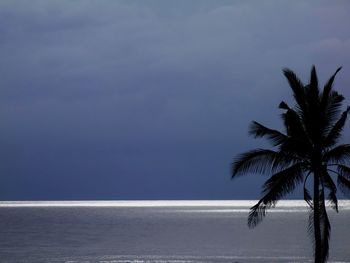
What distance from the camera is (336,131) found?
28516 mm

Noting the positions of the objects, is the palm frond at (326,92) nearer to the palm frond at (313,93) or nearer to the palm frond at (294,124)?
the palm frond at (313,93)

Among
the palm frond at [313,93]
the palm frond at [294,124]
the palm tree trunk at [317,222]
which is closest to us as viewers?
the palm tree trunk at [317,222]

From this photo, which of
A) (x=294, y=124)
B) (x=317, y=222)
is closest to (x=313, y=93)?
(x=294, y=124)

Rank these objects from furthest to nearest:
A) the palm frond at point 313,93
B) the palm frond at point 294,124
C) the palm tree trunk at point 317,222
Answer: the palm frond at point 313,93 < the palm frond at point 294,124 < the palm tree trunk at point 317,222

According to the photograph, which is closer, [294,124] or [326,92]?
[294,124]

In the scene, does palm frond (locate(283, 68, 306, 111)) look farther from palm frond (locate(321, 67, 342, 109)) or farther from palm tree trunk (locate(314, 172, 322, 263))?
palm tree trunk (locate(314, 172, 322, 263))

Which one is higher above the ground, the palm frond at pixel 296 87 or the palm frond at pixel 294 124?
the palm frond at pixel 296 87

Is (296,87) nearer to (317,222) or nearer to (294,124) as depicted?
(294,124)

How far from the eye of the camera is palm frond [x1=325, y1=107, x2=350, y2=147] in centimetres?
2830

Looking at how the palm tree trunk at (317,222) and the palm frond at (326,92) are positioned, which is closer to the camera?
the palm tree trunk at (317,222)

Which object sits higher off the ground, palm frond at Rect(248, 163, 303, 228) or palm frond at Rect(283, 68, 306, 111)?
palm frond at Rect(283, 68, 306, 111)

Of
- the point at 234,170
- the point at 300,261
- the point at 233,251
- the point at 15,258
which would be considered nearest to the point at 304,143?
the point at 234,170

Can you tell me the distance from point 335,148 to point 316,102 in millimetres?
2000

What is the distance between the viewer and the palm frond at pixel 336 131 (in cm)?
2830
